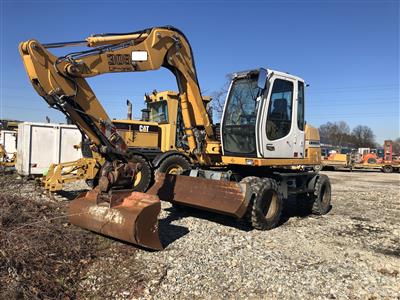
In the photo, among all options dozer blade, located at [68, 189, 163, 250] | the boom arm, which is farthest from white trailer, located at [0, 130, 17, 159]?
dozer blade, located at [68, 189, 163, 250]

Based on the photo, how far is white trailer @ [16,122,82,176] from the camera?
13.1 metres

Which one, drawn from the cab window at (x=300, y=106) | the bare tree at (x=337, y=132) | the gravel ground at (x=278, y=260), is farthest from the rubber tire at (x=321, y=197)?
the bare tree at (x=337, y=132)

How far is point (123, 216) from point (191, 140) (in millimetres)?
3247

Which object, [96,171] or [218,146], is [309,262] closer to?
[218,146]

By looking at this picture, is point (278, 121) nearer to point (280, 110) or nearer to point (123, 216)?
point (280, 110)

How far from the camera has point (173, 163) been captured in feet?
33.9

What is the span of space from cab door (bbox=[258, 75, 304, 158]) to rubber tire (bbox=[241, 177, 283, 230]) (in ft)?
1.94

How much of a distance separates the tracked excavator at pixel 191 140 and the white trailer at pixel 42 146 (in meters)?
6.92

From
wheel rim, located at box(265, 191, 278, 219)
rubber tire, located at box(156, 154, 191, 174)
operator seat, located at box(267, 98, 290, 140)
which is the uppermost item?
operator seat, located at box(267, 98, 290, 140)

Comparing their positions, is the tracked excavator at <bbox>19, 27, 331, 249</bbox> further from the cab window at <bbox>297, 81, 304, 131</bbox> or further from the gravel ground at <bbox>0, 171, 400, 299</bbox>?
the gravel ground at <bbox>0, 171, 400, 299</bbox>

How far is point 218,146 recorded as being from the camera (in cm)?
816

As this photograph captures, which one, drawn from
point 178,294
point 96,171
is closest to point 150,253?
point 178,294

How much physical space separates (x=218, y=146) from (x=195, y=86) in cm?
136

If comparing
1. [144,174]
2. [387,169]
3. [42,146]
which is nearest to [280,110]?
[144,174]
